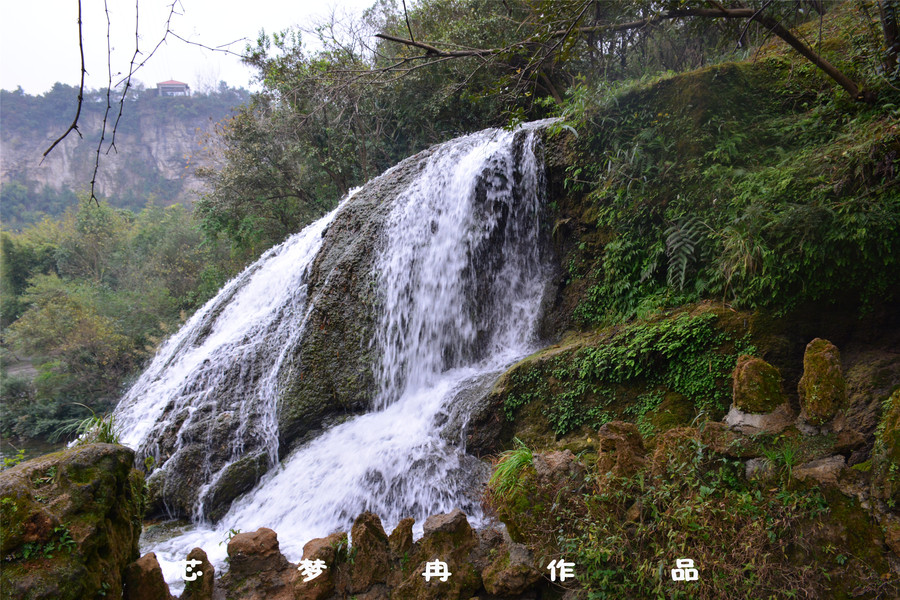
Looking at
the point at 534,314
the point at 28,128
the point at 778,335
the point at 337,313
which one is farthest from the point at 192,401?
the point at 28,128

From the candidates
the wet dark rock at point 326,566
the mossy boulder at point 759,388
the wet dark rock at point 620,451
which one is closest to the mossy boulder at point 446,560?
the wet dark rock at point 326,566

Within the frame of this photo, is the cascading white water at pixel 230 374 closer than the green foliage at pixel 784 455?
No

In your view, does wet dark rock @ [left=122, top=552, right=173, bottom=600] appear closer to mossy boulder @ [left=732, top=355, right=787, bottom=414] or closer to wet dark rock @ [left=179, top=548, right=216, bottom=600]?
wet dark rock @ [left=179, top=548, right=216, bottom=600]

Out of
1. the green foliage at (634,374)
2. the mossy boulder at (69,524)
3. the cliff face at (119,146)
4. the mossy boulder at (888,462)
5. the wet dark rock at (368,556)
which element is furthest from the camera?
the cliff face at (119,146)

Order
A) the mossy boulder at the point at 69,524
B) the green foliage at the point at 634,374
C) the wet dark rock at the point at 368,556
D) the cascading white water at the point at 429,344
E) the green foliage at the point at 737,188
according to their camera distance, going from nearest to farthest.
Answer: the mossy boulder at the point at 69,524, the wet dark rock at the point at 368,556, the green foliage at the point at 737,188, the green foliage at the point at 634,374, the cascading white water at the point at 429,344

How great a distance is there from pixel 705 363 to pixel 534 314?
2.31m

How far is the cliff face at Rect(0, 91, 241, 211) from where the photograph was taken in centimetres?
4350

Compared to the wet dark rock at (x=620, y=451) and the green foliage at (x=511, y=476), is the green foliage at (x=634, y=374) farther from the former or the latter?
the green foliage at (x=511, y=476)

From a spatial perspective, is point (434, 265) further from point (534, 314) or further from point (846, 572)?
point (846, 572)

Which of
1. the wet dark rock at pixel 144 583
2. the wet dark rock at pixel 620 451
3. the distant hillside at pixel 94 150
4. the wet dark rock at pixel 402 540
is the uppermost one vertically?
the distant hillside at pixel 94 150

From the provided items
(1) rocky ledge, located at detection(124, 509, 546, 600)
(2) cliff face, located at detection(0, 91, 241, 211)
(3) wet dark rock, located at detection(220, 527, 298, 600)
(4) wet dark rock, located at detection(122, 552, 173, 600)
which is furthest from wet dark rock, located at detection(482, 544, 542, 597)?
(2) cliff face, located at detection(0, 91, 241, 211)

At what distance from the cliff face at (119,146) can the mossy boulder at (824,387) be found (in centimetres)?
4534

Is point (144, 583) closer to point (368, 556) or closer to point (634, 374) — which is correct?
point (368, 556)

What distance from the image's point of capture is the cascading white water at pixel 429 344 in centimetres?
459
